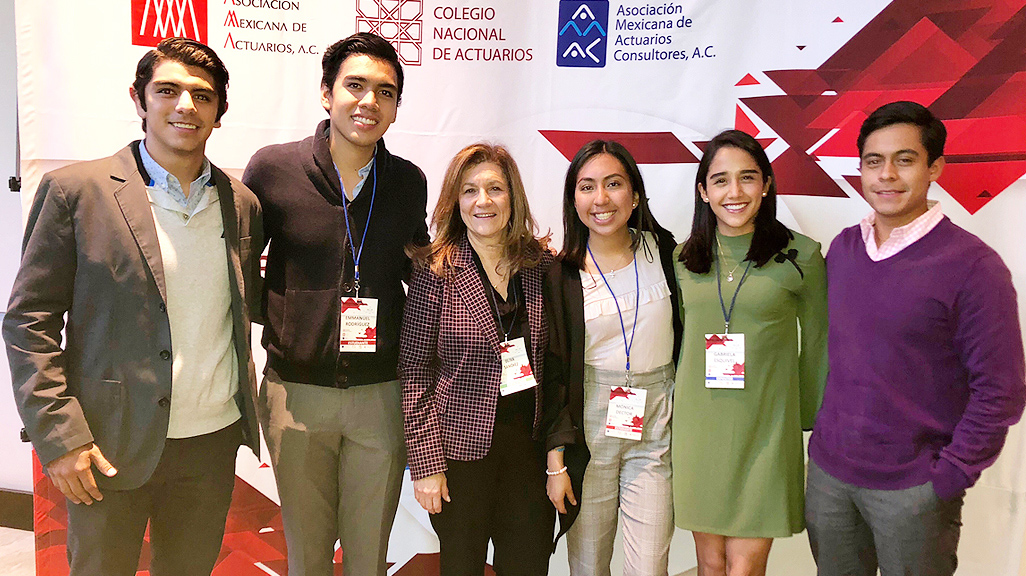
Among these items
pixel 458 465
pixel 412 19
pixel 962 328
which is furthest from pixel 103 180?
pixel 962 328

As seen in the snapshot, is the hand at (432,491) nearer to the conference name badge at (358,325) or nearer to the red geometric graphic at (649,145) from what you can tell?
the conference name badge at (358,325)

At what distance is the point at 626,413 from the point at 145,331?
1410 mm

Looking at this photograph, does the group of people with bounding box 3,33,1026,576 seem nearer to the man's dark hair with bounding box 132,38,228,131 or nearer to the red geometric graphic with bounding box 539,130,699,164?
the man's dark hair with bounding box 132,38,228,131

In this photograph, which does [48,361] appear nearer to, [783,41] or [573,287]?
[573,287]

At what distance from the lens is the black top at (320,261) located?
6.51ft

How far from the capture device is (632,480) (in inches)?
78.7

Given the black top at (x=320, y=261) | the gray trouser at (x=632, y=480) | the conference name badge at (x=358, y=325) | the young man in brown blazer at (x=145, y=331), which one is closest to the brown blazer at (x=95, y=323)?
the young man in brown blazer at (x=145, y=331)

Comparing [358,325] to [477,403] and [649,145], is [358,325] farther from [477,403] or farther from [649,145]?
[649,145]

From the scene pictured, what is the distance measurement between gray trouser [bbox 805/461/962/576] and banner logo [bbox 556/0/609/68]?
5.95 ft

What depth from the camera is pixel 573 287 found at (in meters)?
2.02

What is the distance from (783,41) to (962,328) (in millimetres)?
1388

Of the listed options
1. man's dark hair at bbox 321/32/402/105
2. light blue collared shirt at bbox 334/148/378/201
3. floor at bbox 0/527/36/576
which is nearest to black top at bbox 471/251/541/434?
light blue collared shirt at bbox 334/148/378/201

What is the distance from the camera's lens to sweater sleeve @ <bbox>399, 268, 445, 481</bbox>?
194 cm

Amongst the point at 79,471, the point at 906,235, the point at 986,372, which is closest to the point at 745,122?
the point at 906,235
